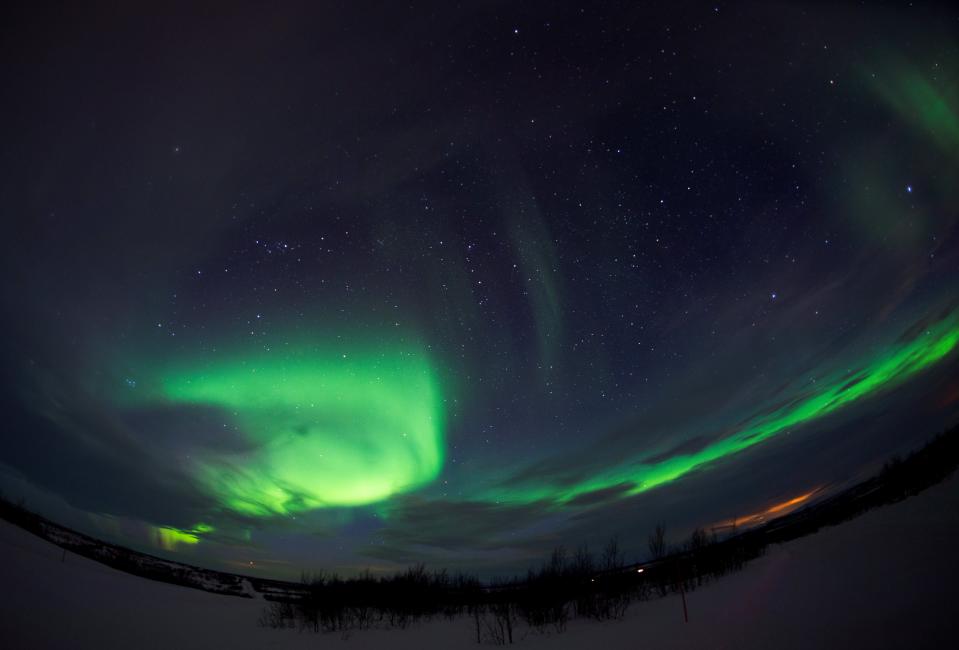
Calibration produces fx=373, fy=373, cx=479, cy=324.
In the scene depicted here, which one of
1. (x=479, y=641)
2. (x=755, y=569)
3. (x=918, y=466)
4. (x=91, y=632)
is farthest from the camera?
(x=918, y=466)

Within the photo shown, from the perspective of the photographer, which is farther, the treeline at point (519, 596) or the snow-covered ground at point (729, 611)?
the treeline at point (519, 596)

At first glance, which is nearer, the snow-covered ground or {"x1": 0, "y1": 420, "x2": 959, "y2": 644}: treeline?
the snow-covered ground

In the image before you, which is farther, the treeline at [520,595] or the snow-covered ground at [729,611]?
the treeline at [520,595]

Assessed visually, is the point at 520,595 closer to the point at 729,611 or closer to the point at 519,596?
the point at 519,596

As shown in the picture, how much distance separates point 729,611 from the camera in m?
11.1

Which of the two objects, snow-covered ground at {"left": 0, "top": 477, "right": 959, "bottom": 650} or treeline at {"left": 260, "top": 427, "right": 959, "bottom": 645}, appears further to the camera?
treeline at {"left": 260, "top": 427, "right": 959, "bottom": 645}

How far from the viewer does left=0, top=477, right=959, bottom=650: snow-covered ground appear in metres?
7.63

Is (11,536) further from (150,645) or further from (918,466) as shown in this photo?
Answer: (918,466)

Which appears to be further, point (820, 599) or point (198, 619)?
point (198, 619)

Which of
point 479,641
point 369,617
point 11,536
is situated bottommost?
point 369,617

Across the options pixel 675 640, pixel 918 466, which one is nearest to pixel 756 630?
pixel 675 640

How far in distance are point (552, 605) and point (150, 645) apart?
47.0ft

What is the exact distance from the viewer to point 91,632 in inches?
422

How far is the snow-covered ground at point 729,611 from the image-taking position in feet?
25.0
